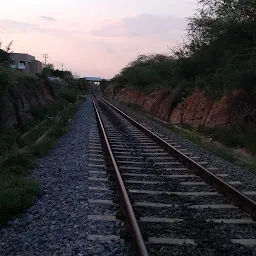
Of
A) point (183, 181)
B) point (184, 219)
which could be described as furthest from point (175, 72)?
point (184, 219)

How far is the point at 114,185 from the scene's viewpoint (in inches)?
337

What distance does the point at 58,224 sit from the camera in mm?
6227

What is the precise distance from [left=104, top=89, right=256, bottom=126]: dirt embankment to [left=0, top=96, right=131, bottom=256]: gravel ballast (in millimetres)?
9368

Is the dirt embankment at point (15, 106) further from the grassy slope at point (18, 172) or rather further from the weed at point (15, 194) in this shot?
the weed at point (15, 194)

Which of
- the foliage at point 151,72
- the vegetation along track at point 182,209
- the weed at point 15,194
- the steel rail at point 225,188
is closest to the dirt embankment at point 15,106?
the vegetation along track at point 182,209

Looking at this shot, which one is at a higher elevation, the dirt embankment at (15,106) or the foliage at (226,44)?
the foliage at (226,44)

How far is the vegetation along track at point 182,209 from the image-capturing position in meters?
5.45

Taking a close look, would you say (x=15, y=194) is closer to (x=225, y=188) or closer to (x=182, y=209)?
(x=182, y=209)

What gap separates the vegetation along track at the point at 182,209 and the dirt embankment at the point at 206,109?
676cm

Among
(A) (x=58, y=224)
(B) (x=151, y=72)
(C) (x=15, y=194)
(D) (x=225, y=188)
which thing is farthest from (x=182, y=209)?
(B) (x=151, y=72)

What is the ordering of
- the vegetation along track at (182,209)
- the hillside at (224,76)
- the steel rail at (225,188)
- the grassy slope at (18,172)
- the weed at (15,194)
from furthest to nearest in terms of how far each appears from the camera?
the hillside at (224,76), the steel rail at (225,188), the grassy slope at (18,172), the weed at (15,194), the vegetation along track at (182,209)

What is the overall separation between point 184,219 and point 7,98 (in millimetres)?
14649

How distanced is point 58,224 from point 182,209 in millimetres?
2029

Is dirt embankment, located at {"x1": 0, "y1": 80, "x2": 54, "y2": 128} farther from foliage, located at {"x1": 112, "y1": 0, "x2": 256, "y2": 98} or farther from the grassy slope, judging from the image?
foliage, located at {"x1": 112, "y1": 0, "x2": 256, "y2": 98}
